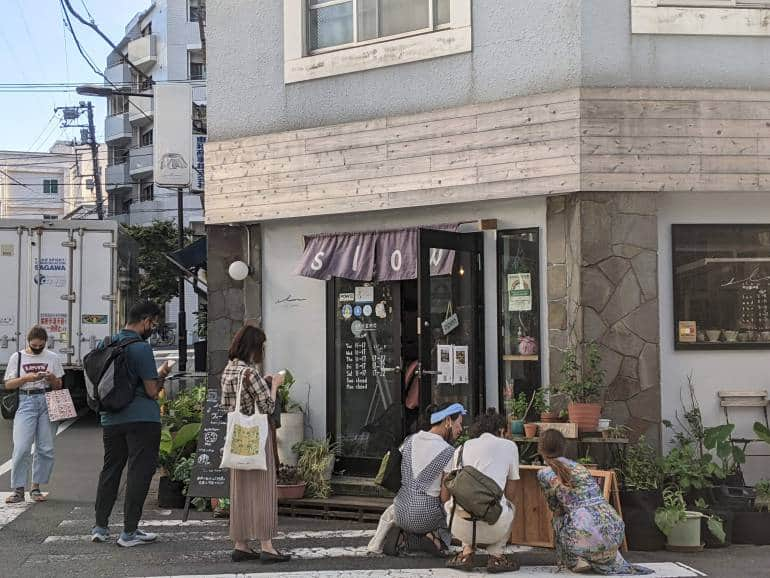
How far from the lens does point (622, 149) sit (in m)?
8.72

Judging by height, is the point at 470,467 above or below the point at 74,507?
above

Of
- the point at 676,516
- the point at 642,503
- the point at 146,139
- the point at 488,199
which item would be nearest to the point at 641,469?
the point at 642,503

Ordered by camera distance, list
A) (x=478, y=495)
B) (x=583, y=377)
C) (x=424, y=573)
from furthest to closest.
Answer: (x=583, y=377) → (x=424, y=573) → (x=478, y=495)

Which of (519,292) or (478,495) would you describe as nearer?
(478,495)

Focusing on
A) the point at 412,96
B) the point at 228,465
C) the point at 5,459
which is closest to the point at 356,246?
the point at 412,96

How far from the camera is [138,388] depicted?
786 centimetres

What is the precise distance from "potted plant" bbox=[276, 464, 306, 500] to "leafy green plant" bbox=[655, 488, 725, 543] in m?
Result: 3.52

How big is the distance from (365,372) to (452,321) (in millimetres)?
1304

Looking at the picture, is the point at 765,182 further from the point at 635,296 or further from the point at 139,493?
the point at 139,493

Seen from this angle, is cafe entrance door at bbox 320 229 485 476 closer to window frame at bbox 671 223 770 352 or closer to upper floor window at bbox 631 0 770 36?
window frame at bbox 671 223 770 352

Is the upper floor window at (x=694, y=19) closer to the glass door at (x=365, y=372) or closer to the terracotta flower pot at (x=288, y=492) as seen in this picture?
the glass door at (x=365, y=372)

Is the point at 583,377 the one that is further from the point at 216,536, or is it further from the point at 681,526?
the point at 216,536

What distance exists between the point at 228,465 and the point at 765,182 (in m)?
5.51

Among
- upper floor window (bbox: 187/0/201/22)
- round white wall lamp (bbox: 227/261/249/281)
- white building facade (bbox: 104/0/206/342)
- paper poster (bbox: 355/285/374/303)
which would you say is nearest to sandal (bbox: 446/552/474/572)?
paper poster (bbox: 355/285/374/303)
